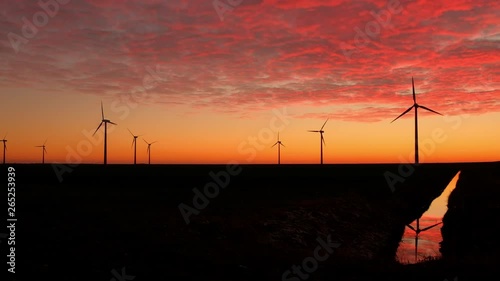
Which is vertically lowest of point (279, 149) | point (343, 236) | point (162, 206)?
point (343, 236)

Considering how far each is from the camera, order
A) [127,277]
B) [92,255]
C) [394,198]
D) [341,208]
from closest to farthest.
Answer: [127,277] → [92,255] → [341,208] → [394,198]

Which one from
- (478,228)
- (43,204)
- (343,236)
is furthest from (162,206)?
(478,228)

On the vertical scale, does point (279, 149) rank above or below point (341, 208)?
above

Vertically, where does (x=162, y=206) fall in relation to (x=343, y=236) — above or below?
above

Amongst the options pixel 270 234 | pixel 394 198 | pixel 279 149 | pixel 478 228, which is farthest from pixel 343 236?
pixel 279 149

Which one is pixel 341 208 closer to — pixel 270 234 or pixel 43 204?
pixel 270 234

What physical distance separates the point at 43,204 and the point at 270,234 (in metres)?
17.6

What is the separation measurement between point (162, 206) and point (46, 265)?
661 inches

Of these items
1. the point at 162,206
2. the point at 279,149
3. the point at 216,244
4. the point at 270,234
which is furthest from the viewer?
the point at 279,149

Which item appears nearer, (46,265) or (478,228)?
(46,265)

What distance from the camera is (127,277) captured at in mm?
16578

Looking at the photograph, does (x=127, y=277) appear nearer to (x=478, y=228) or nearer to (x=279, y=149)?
(x=478, y=228)

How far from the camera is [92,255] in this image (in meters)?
18.8

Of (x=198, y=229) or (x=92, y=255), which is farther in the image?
(x=198, y=229)
